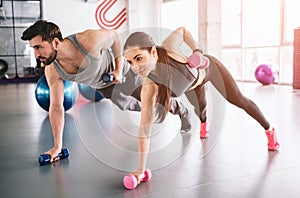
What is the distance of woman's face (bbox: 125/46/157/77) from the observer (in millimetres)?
1584

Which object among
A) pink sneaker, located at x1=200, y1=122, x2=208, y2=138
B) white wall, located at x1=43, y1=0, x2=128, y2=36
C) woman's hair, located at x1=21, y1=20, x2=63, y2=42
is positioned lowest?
pink sneaker, located at x1=200, y1=122, x2=208, y2=138

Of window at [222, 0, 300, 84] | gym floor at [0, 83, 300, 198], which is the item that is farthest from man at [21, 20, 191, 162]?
window at [222, 0, 300, 84]

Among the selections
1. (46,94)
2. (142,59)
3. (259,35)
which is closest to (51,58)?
(142,59)

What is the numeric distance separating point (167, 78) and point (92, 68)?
57 centimetres

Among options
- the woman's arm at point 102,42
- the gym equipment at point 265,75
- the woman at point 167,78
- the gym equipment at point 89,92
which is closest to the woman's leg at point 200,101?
the woman at point 167,78

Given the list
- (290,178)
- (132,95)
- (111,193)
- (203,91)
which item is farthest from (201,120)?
(111,193)

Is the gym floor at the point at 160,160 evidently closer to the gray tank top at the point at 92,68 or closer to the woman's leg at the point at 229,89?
the woman's leg at the point at 229,89

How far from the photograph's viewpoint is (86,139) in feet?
8.88

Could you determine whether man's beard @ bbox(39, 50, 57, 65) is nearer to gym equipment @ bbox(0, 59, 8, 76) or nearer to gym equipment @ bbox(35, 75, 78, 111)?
gym equipment @ bbox(35, 75, 78, 111)

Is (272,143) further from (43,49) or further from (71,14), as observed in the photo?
(71,14)

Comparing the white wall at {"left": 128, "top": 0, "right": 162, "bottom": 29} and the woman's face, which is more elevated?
the white wall at {"left": 128, "top": 0, "right": 162, "bottom": 29}

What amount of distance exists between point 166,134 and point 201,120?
0.32 meters

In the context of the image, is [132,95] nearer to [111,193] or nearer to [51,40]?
[51,40]

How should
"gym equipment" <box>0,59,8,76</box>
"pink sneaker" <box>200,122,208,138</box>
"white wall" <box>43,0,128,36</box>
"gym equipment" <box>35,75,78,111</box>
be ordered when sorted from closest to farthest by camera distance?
"pink sneaker" <box>200,122,208,138</box> < "gym equipment" <box>35,75,78,111</box> < "gym equipment" <box>0,59,8,76</box> < "white wall" <box>43,0,128,36</box>
